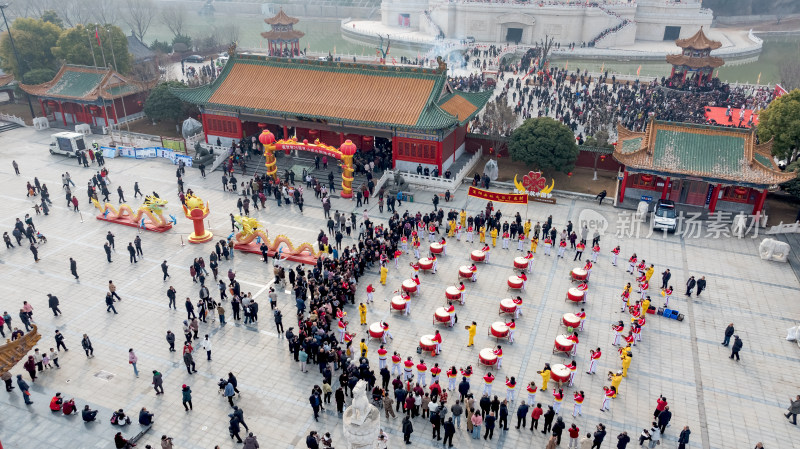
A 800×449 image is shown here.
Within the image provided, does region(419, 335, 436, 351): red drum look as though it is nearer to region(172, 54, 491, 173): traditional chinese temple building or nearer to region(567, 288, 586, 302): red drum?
region(567, 288, 586, 302): red drum

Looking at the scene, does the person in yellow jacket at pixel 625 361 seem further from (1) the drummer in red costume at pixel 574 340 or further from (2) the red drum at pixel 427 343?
(2) the red drum at pixel 427 343

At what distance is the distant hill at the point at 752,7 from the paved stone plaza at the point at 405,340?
10393cm

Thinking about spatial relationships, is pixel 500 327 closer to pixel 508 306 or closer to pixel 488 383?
pixel 508 306

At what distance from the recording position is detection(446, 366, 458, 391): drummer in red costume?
19.0m

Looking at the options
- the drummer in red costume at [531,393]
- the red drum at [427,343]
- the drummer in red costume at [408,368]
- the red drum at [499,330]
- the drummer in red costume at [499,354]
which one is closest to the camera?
the drummer in red costume at [531,393]

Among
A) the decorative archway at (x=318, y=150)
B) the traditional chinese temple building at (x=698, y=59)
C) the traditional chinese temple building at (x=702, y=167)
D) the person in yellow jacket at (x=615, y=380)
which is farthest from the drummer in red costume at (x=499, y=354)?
the traditional chinese temple building at (x=698, y=59)

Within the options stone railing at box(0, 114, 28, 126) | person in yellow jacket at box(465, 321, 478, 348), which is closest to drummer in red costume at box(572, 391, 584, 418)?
person in yellow jacket at box(465, 321, 478, 348)

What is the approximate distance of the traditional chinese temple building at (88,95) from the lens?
46.6 meters

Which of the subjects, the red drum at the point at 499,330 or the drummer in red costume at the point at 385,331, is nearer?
the drummer in red costume at the point at 385,331

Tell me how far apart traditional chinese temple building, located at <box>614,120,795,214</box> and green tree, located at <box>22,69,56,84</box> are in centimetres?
4930

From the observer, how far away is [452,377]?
1914 cm

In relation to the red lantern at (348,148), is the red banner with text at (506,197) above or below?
below

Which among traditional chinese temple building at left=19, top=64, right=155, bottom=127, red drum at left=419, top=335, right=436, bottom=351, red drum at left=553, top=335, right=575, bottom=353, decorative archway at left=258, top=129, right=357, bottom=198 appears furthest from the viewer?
traditional chinese temple building at left=19, top=64, right=155, bottom=127

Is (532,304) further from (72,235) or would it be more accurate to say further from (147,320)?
(72,235)
